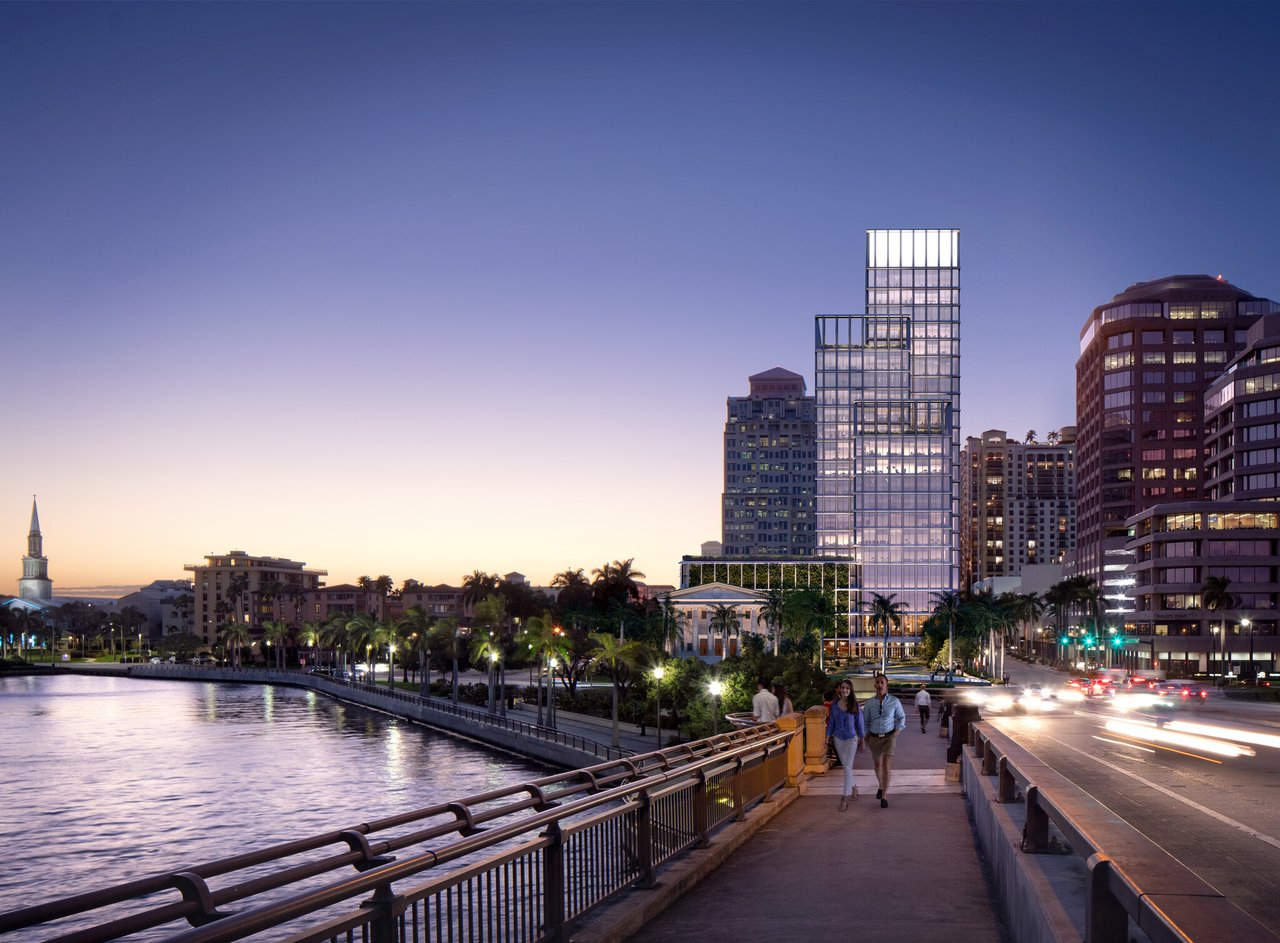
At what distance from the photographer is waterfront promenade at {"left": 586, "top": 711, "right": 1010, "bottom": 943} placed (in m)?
→ 10.8

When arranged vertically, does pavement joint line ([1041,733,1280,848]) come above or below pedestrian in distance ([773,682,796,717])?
below

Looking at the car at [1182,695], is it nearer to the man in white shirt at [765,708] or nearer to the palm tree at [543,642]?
the palm tree at [543,642]

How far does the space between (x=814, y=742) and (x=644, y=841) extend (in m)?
14.3

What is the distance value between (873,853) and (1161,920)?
1118cm

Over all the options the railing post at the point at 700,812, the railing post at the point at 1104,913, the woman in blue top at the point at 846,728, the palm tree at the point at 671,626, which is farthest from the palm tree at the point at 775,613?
the railing post at the point at 1104,913

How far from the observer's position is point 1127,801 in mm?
20812

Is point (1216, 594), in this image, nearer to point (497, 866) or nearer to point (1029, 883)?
point (1029, 883)

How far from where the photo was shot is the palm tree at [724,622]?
176 meters

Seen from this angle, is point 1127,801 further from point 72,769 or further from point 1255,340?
point 1255,340

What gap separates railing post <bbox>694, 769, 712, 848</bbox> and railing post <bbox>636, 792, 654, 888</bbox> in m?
2.34

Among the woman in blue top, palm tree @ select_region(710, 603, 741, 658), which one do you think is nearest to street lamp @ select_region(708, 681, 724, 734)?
the woman in blue top

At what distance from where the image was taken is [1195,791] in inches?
879

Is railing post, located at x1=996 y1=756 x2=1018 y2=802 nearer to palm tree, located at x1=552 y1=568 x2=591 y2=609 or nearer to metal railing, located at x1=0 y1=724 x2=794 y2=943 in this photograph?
metal railing, located at x1=0 y1=724 x2=794 y2=943

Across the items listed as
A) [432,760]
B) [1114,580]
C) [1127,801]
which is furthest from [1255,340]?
[1127,801]
